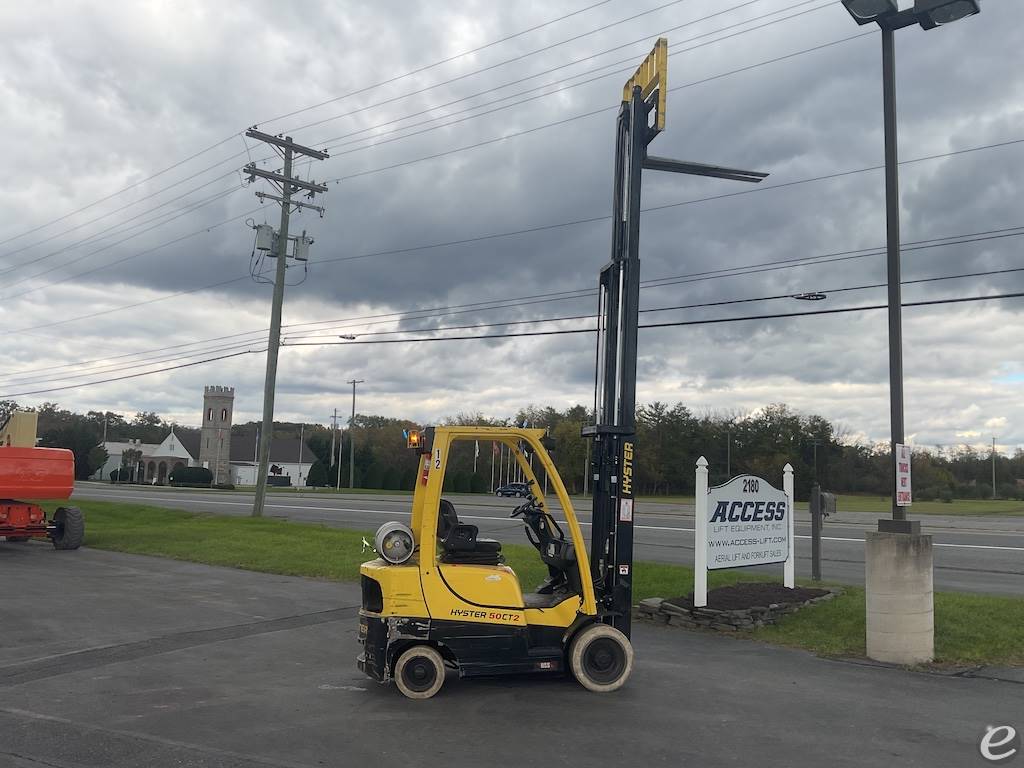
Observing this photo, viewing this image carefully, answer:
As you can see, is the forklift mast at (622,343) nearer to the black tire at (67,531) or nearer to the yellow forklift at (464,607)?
the yellow forklift at (464,607)

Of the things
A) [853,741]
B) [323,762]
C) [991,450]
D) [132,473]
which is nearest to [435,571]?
[323,762]

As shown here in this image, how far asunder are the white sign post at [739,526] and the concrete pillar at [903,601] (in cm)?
234

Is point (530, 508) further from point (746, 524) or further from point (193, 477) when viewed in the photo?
point (193, 477)

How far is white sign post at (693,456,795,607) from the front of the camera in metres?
11.4

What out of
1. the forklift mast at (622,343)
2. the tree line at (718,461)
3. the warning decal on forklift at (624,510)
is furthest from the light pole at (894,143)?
the tree line at (718,461)

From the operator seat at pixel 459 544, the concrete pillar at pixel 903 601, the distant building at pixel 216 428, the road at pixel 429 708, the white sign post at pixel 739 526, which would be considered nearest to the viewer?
the road at pixel 429 708

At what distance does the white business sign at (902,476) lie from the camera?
9.84 m

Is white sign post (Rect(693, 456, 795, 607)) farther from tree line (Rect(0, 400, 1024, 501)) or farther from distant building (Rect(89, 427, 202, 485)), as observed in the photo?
distant building (Rect(89, 427, 202, 485))

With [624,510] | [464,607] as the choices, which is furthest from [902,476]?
[464,607]

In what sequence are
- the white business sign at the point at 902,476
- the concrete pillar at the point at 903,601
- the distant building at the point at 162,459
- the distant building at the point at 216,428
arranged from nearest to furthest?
1. the concrete pillar at the point at 903,601
2. the white business sign at the point at 902,476
3. the distant building at the point at 216,428
4. the distant building at the point at 162,459

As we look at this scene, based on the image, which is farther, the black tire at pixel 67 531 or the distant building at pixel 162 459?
the distant building at pixel 162 459

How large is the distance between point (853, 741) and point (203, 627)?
7979 millimetres

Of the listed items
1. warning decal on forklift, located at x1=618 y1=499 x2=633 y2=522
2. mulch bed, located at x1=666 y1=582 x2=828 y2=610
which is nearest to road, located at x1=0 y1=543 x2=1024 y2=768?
mulch bed, located at x1=666 y1=582 x2=828 y2=610

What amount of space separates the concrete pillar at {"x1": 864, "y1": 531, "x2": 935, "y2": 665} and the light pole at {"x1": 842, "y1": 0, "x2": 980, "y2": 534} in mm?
315
